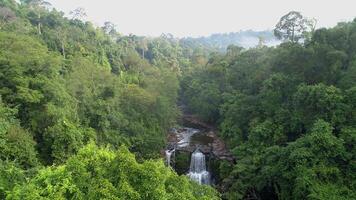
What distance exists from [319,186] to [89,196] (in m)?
12.1

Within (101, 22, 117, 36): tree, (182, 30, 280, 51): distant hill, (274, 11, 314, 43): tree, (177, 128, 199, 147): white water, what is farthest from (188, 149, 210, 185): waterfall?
(182, 30, 280, 51): distant hill

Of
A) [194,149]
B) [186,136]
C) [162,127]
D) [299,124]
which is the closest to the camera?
[299,124]

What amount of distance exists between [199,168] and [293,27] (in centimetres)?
1453

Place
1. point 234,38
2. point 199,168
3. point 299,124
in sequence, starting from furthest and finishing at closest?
1. point 234,38
2. point 199,168
3. point 299,124

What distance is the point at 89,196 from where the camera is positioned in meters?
11.2

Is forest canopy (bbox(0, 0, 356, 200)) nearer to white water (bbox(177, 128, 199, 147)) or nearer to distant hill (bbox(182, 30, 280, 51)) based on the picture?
white water (bbox(177, 128, 199, 147))

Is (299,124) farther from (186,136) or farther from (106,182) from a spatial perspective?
(106,182)

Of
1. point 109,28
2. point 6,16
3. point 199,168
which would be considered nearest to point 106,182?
point 199,168

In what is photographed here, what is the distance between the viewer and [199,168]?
28734 mm

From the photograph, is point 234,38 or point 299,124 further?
point 234,38

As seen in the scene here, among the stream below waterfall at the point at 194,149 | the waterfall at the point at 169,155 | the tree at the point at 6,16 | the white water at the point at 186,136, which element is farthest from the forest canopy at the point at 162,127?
the tree at the point at 6,16

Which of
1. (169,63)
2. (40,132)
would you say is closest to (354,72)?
(40,132)

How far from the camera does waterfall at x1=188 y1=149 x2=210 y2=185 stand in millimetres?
27984

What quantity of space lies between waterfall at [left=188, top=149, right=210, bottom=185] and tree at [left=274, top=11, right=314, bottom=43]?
12481 millimetres
